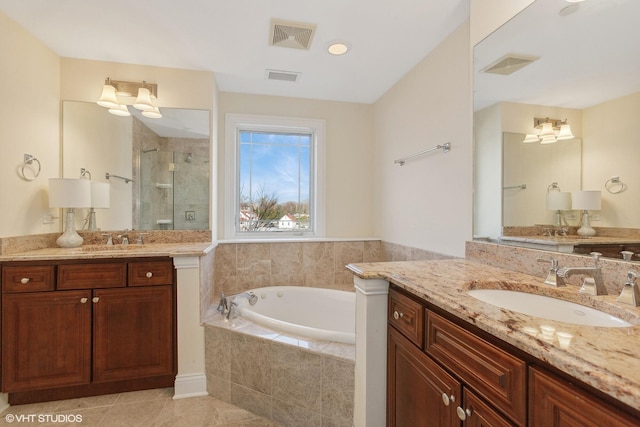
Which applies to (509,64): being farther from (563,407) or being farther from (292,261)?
(292,261)

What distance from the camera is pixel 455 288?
1051mm

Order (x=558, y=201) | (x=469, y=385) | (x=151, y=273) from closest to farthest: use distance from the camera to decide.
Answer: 1. (x=469, y=385)
2. (x=558, y=201)
3. (x=151, y=273)

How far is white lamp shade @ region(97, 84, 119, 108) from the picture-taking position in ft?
7.20

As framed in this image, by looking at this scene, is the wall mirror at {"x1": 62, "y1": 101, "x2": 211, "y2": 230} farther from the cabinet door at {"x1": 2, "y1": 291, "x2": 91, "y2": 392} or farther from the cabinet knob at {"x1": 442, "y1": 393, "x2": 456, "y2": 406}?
the cabinet knob at {"x1": 442, "y1": 393, "x2": 456, "y2": 406}

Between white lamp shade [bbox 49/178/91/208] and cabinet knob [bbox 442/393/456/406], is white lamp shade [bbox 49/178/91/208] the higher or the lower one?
the higher one

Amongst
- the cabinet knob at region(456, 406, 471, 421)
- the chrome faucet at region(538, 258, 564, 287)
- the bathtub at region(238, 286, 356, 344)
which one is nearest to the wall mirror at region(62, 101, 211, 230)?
the bathtub at region(238, 286, 356, 344)

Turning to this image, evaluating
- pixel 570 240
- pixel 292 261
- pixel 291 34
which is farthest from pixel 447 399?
pixel 291 34

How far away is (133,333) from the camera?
6.13 feet

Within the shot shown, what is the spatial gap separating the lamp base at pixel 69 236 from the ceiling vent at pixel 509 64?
2.87m

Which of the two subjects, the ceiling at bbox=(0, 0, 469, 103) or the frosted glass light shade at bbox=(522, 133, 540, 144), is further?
the ceiling at bbox=(0, 0, 469, 103)

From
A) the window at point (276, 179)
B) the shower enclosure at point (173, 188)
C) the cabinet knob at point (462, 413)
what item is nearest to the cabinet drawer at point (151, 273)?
the shower enclosure at point (173, 188)

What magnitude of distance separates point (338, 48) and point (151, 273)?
199cm

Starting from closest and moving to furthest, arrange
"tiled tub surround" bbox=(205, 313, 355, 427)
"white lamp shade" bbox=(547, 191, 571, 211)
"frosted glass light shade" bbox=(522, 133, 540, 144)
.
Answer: "white lamp shade" bbox=(547, 191, 571, 211) → "frosted glass light shade" bbox=(522, 133, 540, 144) → "tiled tub surround" bbox=(205, 313, 355, 427)

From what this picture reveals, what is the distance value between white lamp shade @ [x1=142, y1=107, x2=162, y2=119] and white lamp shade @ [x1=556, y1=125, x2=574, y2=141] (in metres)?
2.59
